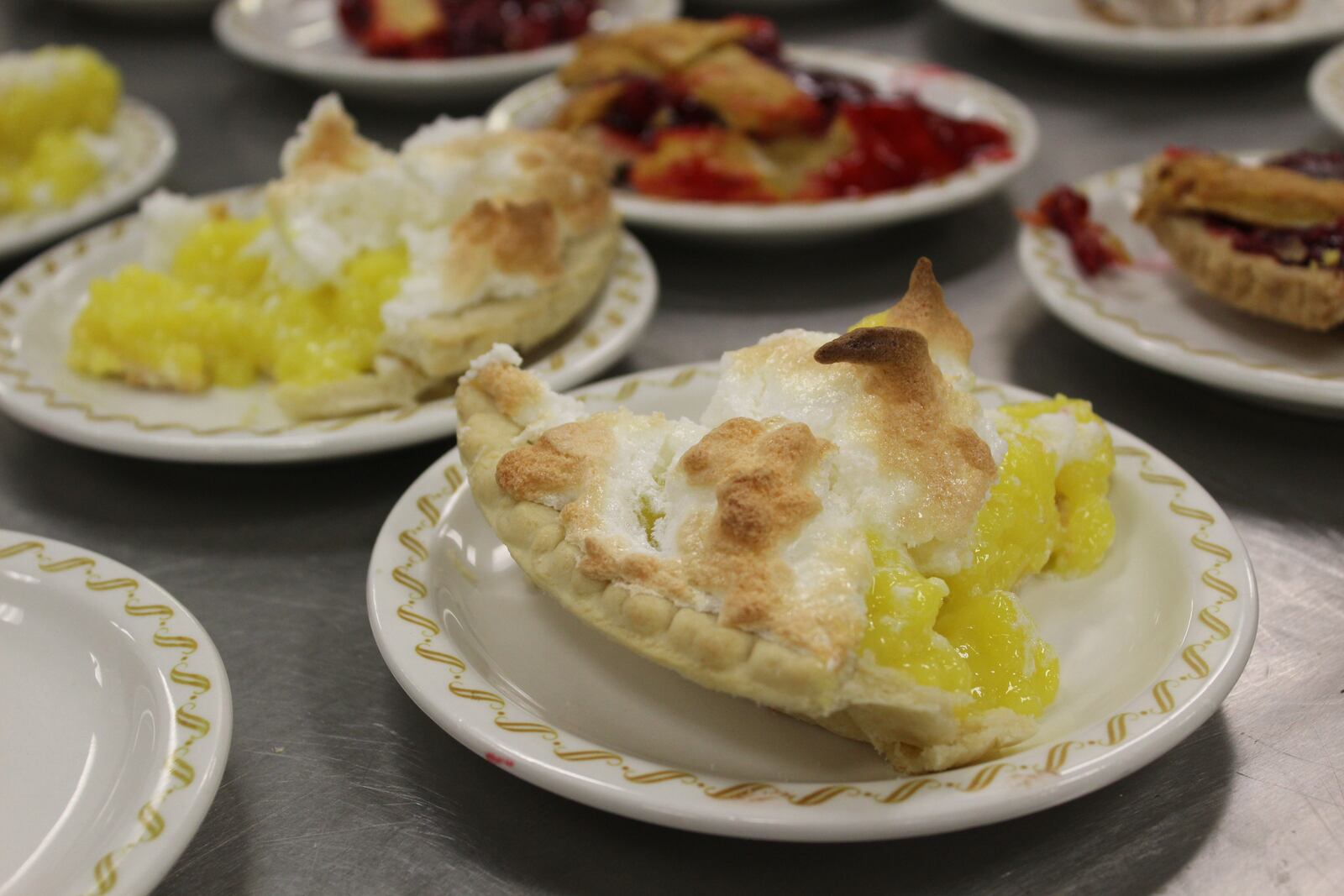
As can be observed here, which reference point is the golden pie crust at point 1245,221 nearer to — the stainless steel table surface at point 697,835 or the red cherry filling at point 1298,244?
the red cherry filling at point 1298,244

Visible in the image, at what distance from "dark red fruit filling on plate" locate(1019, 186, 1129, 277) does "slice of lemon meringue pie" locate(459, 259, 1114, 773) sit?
92 cm

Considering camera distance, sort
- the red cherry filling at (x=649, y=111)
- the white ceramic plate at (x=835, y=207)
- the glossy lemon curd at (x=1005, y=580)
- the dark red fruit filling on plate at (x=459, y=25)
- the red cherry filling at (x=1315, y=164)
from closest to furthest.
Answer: the glossy lemon curd at (x=1005, y=580)
the red cherry filling at (x=1315, y=164)
the white ceramic plate at (x=835, y=207)
the red cherry filling at (x=649, y=111)
the dark red fruit filling on plate at (x=459, y=25)

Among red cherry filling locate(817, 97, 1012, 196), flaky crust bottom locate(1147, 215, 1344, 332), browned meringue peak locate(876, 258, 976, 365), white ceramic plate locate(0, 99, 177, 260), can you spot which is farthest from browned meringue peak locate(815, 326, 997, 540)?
white ceramic plate locate(0, 99, 177, 260)

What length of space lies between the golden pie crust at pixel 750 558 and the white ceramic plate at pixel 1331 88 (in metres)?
1.87

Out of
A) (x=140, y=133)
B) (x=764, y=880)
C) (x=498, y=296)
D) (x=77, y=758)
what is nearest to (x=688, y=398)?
(x=498, y=296)

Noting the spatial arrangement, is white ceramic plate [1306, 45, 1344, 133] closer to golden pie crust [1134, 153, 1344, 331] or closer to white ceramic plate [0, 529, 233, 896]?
golden pie crust [1134, 153, 1344, 331]

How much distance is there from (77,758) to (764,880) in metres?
0.76

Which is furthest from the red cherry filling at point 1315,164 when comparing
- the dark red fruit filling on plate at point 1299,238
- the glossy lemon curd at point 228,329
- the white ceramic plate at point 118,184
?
the white ceramic plate at point 118,184

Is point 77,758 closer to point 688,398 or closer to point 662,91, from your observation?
point 688,398

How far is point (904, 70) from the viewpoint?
3.46m

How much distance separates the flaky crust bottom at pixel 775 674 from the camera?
48.6 inches

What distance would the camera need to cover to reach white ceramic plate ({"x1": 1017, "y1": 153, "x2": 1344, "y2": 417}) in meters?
2.00

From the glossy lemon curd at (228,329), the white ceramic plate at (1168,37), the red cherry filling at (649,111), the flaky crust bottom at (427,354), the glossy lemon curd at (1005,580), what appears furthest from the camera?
the white ceramic plate at (1168,37)

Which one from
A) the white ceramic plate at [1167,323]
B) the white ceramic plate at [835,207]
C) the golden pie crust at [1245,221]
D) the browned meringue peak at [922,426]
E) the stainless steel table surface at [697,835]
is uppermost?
the browned meringue peak at [922,426]
